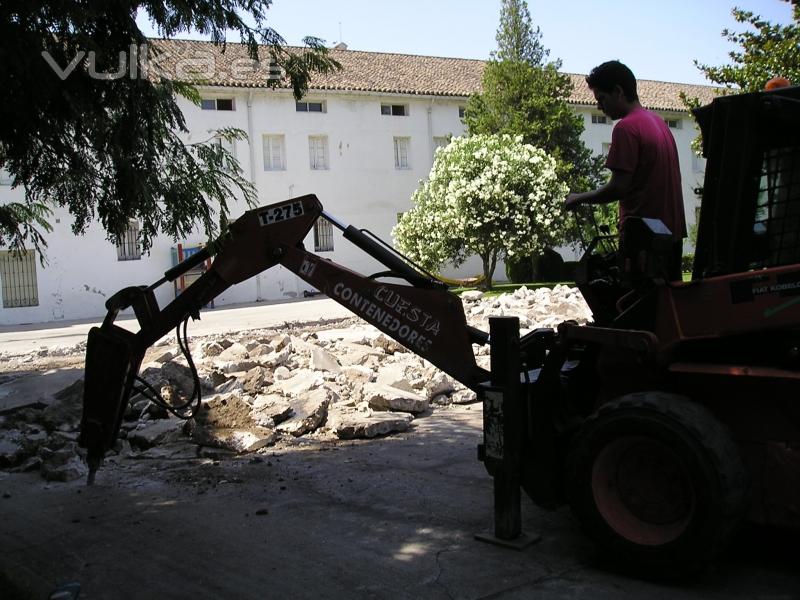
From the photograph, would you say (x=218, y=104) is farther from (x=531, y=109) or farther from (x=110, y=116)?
(x=110, y=116)

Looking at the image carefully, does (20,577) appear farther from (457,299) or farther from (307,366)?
(307,366)

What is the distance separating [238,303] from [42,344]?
12110 millimetres

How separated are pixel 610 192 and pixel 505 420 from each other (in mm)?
1413

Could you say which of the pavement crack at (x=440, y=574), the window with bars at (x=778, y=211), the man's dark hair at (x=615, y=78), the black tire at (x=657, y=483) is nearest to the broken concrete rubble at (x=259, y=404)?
the pavement crack at (x=440, y=574)

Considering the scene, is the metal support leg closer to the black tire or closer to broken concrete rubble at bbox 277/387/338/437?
the black tire

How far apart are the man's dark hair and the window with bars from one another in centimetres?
89

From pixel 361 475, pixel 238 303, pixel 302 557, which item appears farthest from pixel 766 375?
pixel 238 303

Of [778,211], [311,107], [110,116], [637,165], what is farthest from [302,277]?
[311,107]

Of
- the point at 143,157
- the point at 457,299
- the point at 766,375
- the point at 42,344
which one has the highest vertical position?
the point at 143,157

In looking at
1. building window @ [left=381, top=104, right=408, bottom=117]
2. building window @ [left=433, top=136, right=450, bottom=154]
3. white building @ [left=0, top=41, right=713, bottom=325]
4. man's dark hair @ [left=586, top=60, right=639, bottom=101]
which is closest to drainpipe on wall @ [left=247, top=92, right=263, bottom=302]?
white building @ [left=0, top=41, right=713, bottom=325]

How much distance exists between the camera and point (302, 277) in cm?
511

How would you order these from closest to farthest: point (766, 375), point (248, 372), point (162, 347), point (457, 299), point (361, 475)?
point (766, 375)
point (457, 299)
point (361, 475)
point (248, 372)
point (162, 347)

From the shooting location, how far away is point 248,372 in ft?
32.8

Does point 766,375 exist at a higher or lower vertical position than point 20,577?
higher
